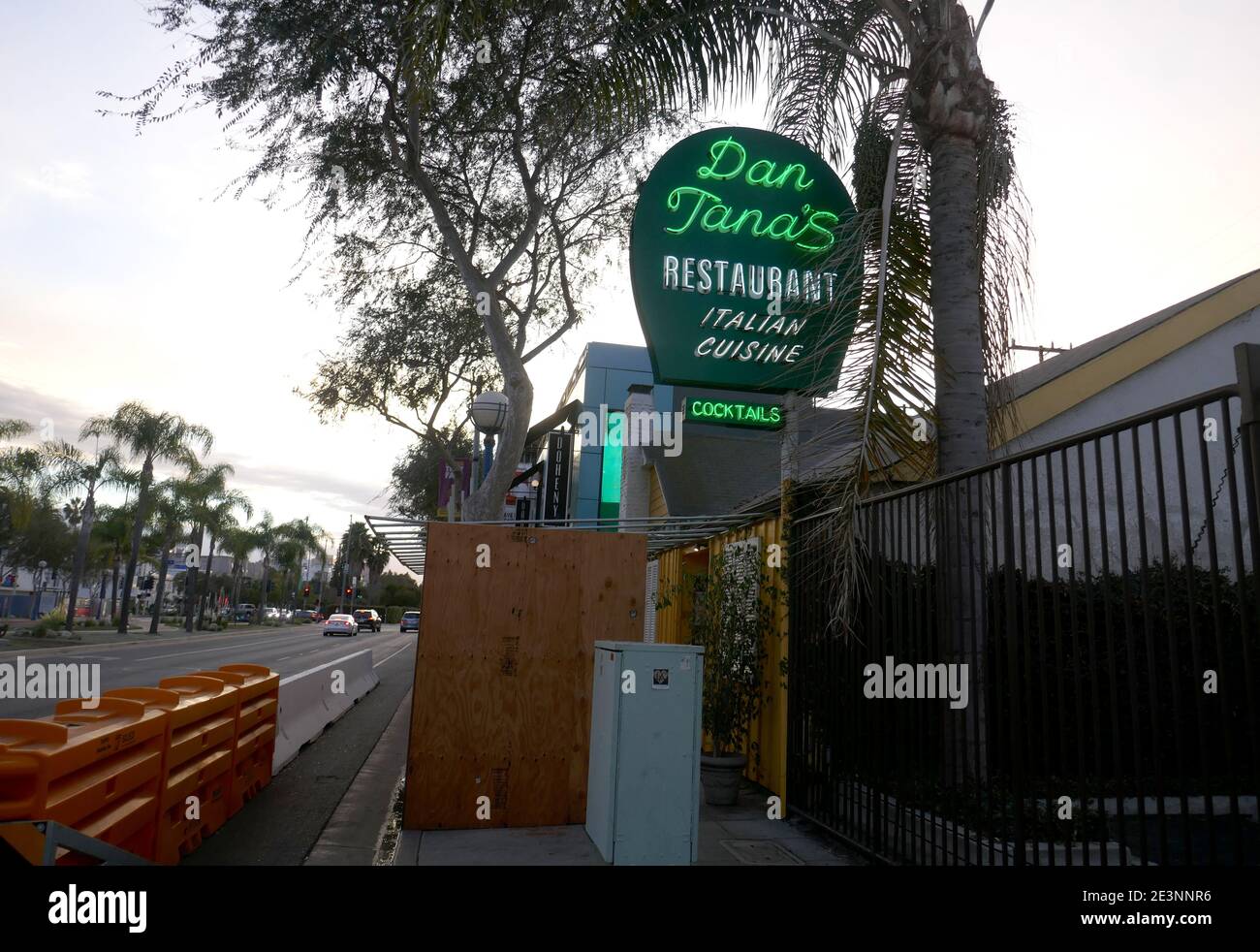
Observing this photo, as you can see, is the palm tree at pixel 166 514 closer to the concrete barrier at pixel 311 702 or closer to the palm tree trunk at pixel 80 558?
the palm tree trunk at pixel 80 558

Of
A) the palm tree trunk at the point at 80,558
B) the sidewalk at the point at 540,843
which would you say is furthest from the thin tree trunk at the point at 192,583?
the sidewalk at the point at 540,843

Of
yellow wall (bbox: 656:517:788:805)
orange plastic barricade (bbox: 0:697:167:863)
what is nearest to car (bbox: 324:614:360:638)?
yellow wall (bbox: 656:517:788:805)

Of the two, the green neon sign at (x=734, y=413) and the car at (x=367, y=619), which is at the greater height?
the green neon sign at (x=734, y=413)

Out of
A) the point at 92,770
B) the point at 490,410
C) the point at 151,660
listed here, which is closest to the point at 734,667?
the point at 92,770

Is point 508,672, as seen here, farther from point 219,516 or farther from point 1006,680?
point 219,516

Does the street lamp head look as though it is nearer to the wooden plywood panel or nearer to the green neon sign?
the green neon sign

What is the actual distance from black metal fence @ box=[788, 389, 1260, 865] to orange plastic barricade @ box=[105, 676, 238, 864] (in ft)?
15.2

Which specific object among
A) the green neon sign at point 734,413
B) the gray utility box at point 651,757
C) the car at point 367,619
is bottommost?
the car at point 367,619

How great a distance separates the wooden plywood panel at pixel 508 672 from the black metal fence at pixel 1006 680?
191cm

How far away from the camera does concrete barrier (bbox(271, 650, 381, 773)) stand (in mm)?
10297

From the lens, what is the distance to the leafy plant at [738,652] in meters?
8.27

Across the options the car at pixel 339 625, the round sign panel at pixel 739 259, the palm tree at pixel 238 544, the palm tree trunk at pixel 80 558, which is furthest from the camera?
the palm tree at pixel 238 544

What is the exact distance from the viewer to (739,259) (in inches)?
339
